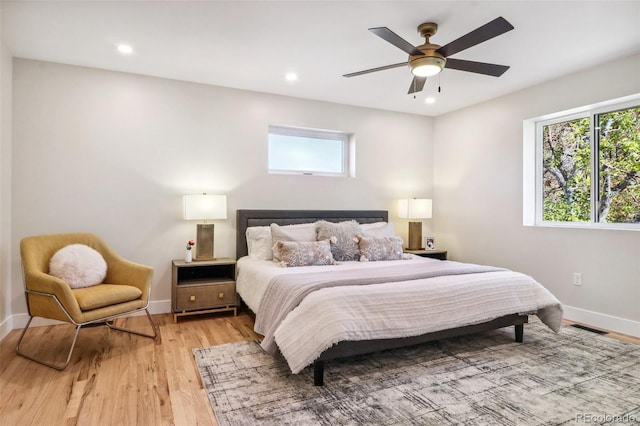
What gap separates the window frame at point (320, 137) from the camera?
455 cm

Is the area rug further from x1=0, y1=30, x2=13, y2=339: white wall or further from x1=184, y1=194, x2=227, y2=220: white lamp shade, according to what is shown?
x1=0, y1=30, x2=13, y2=339: white wall

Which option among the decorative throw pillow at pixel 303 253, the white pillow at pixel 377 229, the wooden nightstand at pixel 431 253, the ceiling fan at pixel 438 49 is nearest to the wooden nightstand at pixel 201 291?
the decorative throw pillow at pixel 303 253

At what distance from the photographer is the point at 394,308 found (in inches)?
95.4

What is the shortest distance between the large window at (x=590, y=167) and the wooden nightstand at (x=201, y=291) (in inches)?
142

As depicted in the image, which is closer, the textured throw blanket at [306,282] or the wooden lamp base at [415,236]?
the textured throw blanket at [306,282]

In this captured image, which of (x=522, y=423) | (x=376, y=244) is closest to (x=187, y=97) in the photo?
(x=376, y=244)

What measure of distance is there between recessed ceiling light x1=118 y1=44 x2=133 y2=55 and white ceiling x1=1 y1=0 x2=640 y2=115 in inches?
2.2

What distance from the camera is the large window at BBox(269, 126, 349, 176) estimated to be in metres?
4.57

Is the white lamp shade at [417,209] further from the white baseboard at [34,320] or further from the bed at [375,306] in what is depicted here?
the white baseboard at [34,320]

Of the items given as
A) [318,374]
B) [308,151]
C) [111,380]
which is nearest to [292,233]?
[308,151]

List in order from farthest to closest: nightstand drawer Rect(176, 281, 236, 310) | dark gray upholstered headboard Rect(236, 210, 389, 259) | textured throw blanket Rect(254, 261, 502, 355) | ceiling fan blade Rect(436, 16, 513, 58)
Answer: dark gray upholstered headboard Rect(236, 210, 389, 259)
nightstand drawer Rect(176, 281, 236, 310)
textured throw blanket Rect(254, 261, 502, 355)
ceiling fan blade Rect(436, 16, 513, 58)

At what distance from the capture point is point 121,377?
2383 millimetres

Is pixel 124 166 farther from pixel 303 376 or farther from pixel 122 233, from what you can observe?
pixel 303 376
